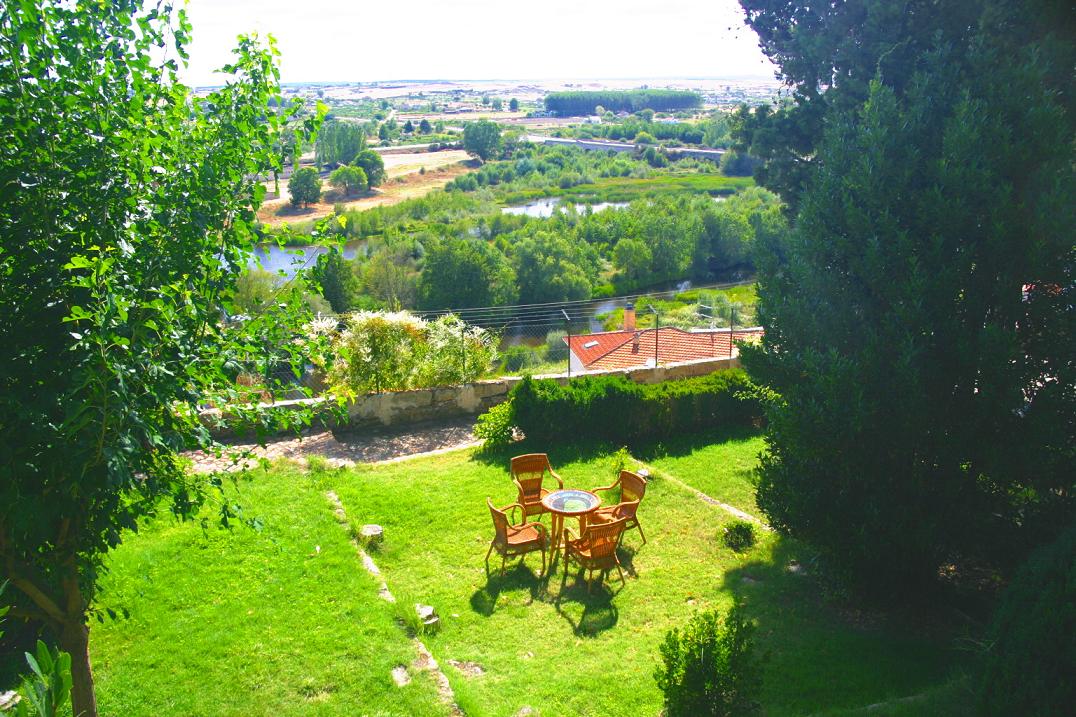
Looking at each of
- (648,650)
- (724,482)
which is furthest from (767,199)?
(648,650)

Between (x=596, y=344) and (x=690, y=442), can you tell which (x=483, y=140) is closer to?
(x=596, y=344)

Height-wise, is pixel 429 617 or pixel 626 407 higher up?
pixel 626 407

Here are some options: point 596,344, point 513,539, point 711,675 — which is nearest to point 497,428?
point 513,539

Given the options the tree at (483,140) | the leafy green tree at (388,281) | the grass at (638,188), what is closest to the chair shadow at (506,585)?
the leafy green tree at (388,281)

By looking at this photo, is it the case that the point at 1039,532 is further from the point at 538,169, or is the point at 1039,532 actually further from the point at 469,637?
the point at 538,169

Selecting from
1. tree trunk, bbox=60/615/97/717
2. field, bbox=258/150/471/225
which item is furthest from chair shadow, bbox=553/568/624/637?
field, bbox=258/150/471/225

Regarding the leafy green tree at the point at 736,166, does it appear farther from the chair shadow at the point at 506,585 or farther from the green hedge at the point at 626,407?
the chair shadow at the point at 506,585
